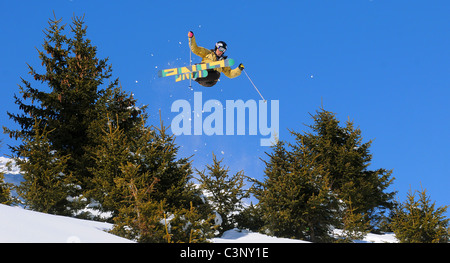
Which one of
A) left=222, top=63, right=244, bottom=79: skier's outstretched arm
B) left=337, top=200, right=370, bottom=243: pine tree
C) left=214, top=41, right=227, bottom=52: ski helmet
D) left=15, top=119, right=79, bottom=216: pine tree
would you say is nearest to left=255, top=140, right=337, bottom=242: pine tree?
Answer: left=337, top=200, right=370, bottom=243: pine tree

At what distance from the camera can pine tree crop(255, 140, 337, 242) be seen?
599 inches

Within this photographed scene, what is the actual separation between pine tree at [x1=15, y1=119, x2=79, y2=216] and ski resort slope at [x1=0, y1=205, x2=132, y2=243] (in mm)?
5102

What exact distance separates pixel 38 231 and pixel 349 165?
18806 millimetres

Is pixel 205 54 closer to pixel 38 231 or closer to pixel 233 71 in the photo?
pixel 233 71

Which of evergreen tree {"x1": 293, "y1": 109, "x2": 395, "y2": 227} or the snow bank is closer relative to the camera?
the snow bank

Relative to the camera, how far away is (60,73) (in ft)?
77.5

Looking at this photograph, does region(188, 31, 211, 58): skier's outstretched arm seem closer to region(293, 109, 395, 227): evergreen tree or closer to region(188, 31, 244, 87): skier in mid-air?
Result: region(188, 31, 244, 87): skier in mid-air

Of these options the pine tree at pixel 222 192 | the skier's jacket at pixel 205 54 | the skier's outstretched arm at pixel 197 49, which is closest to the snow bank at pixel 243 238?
the pine tree at pixel 222 192

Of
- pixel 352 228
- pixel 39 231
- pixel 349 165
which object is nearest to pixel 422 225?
pixel 352 228

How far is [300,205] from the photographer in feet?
50.8

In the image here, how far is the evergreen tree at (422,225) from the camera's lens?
595 inches
